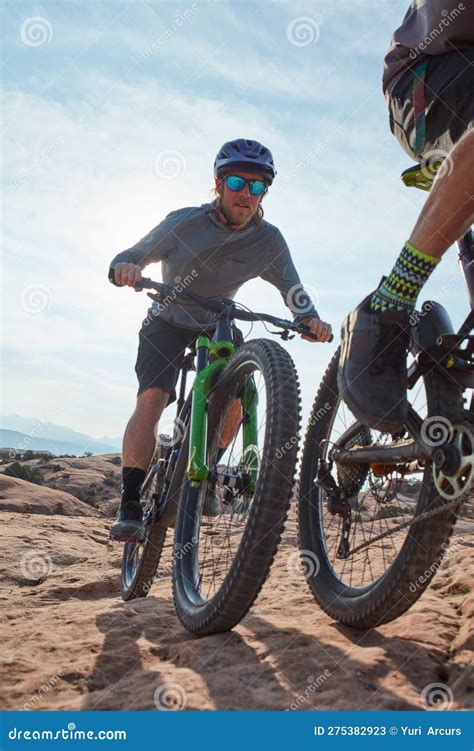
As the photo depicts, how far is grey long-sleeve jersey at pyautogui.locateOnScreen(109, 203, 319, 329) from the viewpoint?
14.3 ft

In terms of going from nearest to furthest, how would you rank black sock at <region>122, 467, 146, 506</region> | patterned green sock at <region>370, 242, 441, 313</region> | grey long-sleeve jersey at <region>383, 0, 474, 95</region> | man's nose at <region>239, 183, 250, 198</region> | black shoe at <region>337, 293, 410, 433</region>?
grey long-sleeve jersey at <region>383, 0, 474, 95</region> < patterned green sock at <region>370, 242, 441, 313</region> < black shoe at <region>337, 293, 410, 433</region> < man's nose at <region>239, 183, 250, 198</region> < black sock at <region>122, 467, 146, 506</region>

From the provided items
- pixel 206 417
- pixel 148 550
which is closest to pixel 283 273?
pixel 206 417

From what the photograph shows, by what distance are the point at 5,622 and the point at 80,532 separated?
4998 millimetres

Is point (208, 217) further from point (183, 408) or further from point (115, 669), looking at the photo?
point (115, 669)

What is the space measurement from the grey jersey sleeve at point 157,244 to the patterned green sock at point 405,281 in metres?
2.27

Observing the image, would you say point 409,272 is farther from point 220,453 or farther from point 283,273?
point 283,273

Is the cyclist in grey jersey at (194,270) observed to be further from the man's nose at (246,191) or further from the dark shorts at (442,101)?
the dark shorts at (442,101)

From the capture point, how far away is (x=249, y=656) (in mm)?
2559

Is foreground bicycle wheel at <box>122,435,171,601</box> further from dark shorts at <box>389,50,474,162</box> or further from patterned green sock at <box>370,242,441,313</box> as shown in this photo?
dark shorts at <box>389,50,474,162</box>

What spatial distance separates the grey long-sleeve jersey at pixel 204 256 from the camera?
4.36 metres

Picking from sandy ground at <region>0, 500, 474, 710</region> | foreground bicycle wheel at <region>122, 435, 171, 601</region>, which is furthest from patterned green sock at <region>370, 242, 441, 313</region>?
foreground bicycle wheel at <region>122, 435, 171, 601</region>

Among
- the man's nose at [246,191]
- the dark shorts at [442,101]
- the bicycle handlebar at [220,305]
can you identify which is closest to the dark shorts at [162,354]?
the bicycle handlebar at [220,305]

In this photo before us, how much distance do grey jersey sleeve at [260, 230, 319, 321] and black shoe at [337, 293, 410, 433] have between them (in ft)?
7.10

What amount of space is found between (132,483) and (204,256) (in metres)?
1.74
